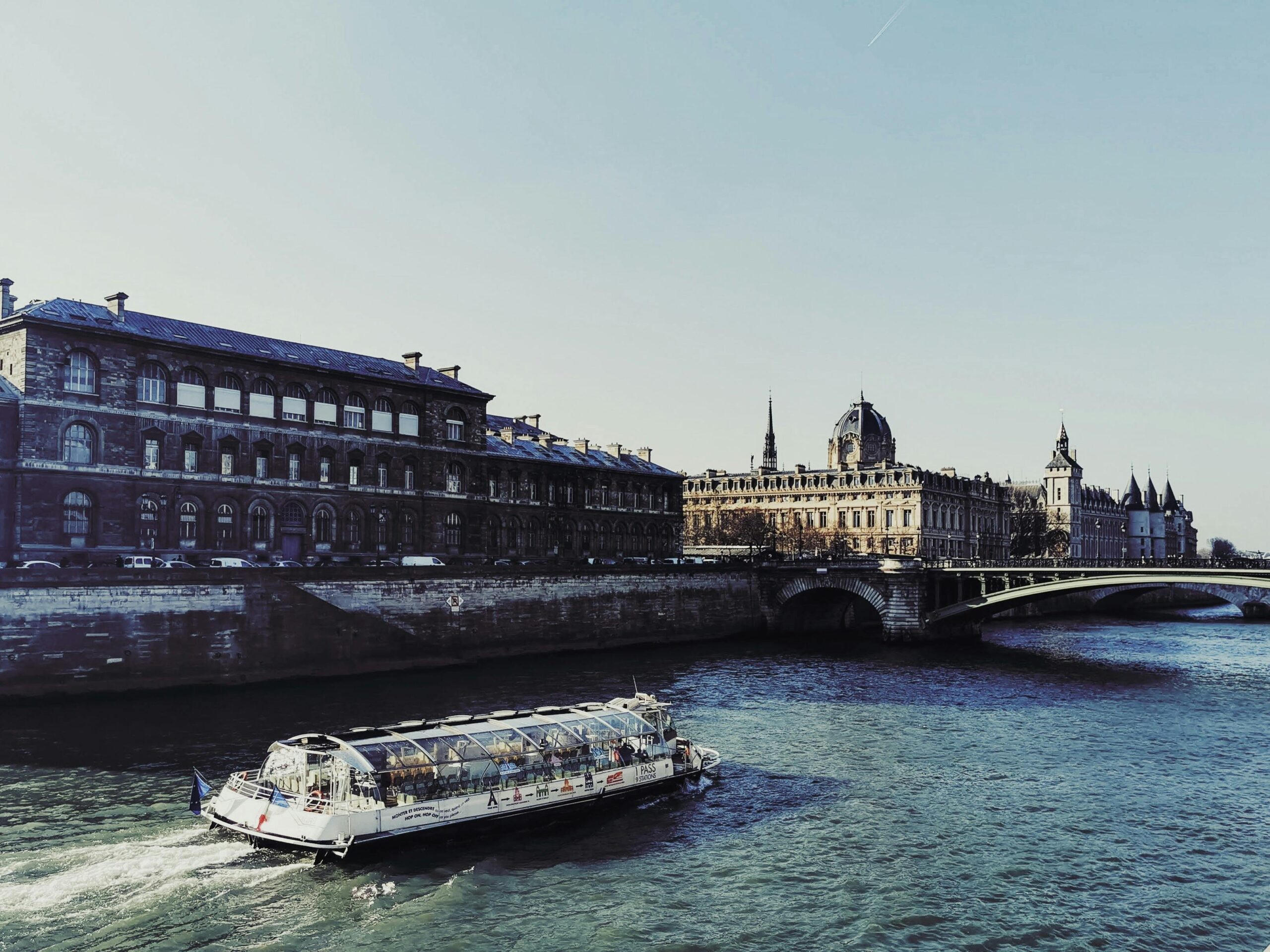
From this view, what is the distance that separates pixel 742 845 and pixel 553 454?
6744 cm

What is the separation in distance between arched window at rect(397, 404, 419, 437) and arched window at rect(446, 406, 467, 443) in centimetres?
333

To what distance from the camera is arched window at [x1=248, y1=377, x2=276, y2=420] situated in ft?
213

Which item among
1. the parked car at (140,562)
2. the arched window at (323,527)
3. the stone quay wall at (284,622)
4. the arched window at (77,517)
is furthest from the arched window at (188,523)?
the stone quay wall at (284,622)

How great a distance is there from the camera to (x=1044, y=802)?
32.3 m

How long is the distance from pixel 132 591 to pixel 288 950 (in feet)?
108

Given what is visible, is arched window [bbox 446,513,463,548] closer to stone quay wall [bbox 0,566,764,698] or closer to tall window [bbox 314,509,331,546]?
tall window [bbox 314,509,331,546]

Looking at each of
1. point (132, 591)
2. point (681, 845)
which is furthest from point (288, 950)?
point (132, 591)

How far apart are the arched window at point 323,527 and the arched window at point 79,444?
15166 mm

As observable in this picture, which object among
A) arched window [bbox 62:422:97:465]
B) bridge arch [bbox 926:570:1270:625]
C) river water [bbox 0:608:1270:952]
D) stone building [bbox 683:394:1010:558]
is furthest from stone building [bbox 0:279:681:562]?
stone building [bbox 683:394:1010:558]

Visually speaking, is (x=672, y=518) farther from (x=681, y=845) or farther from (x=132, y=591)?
(x=681, y=845)

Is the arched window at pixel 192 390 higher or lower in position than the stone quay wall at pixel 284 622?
higher

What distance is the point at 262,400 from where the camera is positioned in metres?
65.6

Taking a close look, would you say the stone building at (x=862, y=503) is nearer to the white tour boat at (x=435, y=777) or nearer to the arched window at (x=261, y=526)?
the arched window at (x=261, y=526)

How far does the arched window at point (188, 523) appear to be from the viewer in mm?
61062
